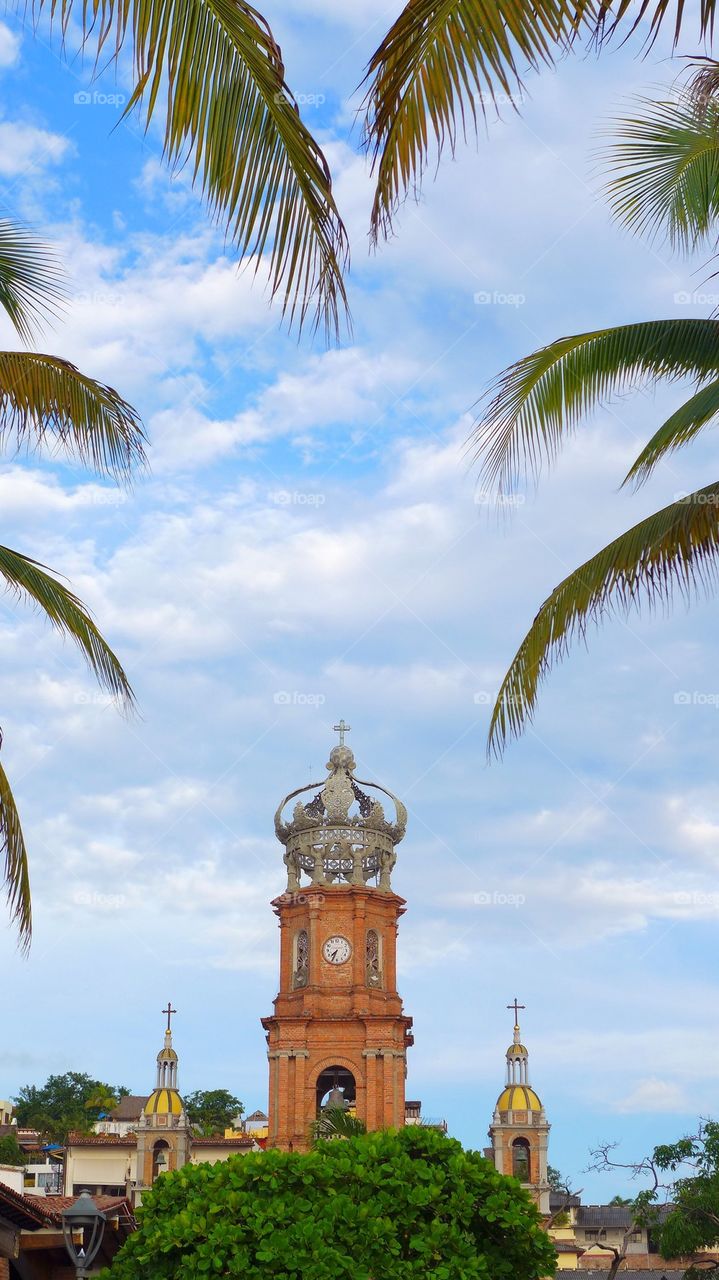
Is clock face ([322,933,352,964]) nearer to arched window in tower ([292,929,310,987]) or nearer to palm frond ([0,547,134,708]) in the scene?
arched window in tower ([292,929,310,987])

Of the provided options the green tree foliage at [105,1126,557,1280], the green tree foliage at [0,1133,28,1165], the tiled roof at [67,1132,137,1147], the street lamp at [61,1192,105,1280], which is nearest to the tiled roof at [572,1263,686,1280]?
the tiled roof at [67,1132,137,1147]

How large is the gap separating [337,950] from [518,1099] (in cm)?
1541

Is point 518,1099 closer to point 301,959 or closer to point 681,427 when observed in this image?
point 301,959

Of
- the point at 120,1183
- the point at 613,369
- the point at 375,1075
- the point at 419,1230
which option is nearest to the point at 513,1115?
the point at 375,1075

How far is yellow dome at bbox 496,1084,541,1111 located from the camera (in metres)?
63.7

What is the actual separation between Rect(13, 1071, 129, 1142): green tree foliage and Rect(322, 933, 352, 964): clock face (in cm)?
5233

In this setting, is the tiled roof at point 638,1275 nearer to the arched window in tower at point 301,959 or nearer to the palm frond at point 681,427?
the arched window in tower at point 301,959

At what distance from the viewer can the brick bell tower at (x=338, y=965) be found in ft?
171

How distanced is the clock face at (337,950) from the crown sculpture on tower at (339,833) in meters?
2.11

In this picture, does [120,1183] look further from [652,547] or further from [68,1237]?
[652,547]

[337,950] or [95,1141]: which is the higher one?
[337,950]

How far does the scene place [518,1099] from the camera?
64000 mm

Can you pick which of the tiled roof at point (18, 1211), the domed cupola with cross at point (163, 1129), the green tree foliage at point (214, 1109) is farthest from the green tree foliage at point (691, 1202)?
the green tree foliage at point (214, 1109)

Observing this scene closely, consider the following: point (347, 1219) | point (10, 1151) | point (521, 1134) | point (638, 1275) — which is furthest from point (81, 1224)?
point (10, 1151)
